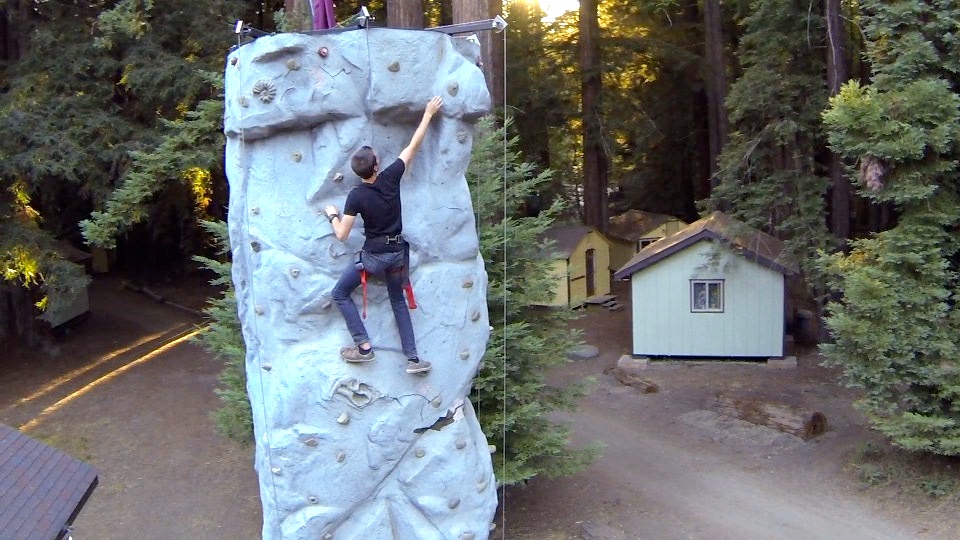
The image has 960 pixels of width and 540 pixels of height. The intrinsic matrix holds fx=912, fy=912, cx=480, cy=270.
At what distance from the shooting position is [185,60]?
49.8 ft

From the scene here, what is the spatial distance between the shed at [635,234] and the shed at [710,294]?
7.78 metres

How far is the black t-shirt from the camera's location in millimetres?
5777

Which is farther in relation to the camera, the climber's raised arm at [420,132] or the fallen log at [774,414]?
the fallen log at [774,414]

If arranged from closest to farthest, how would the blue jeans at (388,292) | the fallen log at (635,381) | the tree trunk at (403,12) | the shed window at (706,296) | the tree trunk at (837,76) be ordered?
the blue jeans at (388,292), the tree trunk at (403,12), the tree trunk at (837,76), the fallen log at (635,381), the shed window at (706,296)

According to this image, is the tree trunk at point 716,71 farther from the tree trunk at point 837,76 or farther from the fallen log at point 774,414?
the fallen log at point 774,414

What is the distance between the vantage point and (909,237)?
1105cm

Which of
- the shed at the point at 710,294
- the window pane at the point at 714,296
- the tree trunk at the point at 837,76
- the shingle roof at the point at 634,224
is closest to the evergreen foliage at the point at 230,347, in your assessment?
the tree trunk at the point at 837,76

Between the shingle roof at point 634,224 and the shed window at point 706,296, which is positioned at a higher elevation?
the shingle roof at point 634,224

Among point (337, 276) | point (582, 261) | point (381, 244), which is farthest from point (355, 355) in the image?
point (582, 261)

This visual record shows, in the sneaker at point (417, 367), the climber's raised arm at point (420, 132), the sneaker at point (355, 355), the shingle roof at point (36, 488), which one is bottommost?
the shingle roof at point (36, 488)

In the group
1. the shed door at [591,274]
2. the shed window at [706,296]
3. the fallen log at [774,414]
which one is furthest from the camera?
the shed door at [591,274]

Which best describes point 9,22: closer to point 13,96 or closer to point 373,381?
point 13,96

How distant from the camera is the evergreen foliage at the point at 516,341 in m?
9.88

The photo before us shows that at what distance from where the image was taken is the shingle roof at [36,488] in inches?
272
